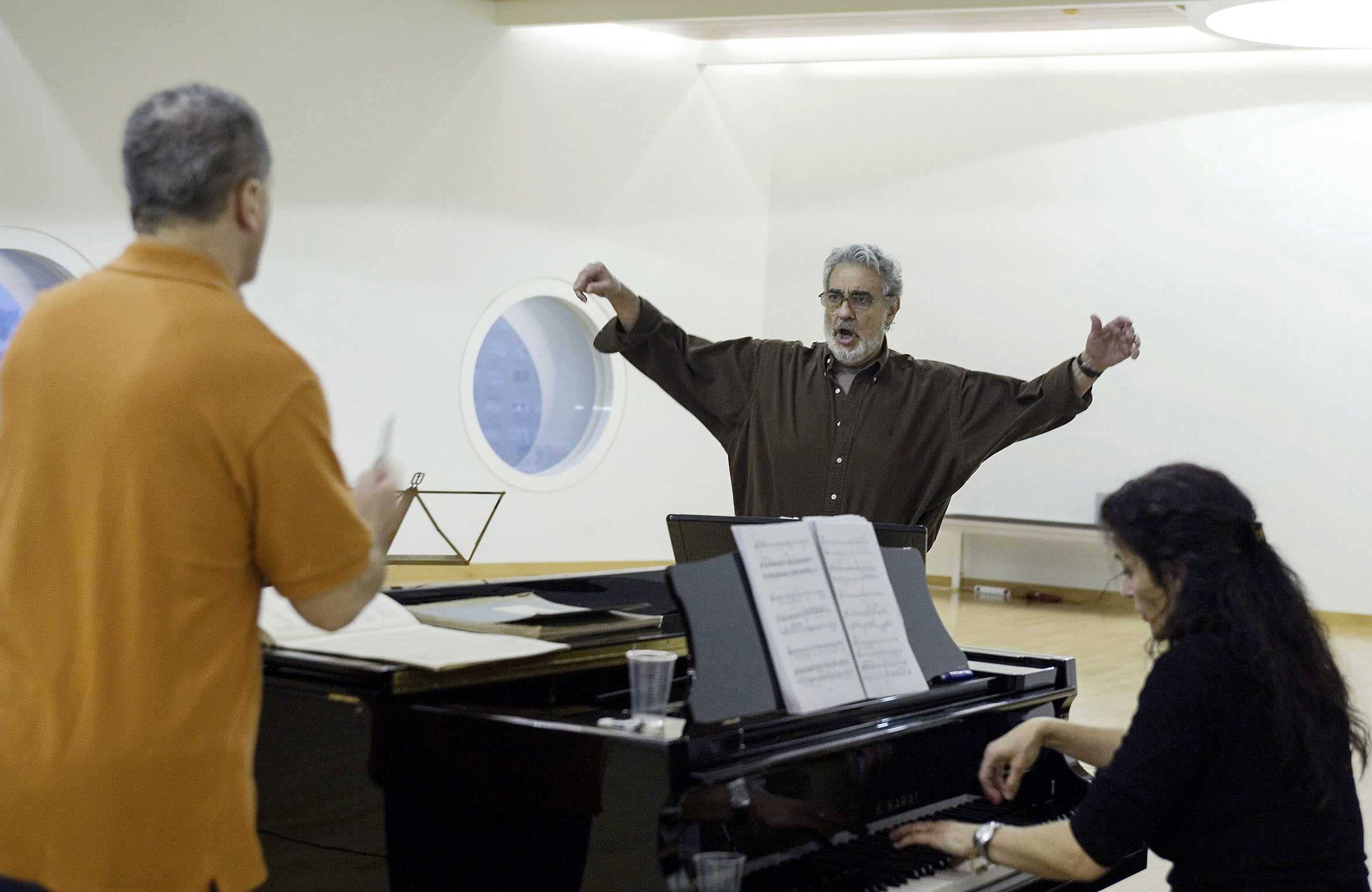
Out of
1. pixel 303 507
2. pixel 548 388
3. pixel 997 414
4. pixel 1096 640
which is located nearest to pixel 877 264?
pixel 997 414

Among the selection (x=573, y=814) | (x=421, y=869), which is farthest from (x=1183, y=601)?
(x=421, y=869)

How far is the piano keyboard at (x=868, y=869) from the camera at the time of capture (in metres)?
2.17

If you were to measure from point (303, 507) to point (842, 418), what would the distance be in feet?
7.36

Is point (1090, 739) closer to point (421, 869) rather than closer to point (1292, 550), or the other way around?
point (421, 869)

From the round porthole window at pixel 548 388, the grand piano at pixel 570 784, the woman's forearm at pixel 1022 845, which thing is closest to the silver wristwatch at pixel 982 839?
the woman's forearm at pixel 1022 845

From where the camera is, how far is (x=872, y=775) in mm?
2326

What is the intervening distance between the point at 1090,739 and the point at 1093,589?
817cm

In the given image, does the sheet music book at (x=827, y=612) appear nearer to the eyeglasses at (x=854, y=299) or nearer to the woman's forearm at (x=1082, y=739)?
the woman's forearm at (x=1082, y=739)

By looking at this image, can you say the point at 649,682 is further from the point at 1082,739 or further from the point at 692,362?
the point at 692,362

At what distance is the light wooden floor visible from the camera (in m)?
6.42

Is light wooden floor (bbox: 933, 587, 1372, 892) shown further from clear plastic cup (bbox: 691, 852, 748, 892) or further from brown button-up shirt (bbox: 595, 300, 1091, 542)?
clear plastic cup (bbox: 691, 852, 748, 892)

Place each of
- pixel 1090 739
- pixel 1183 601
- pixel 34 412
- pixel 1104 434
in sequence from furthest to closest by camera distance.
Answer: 1. pixel 1104 434
2. pixel 1090 739
3. pixel 1183 601
4. pixel 34 412

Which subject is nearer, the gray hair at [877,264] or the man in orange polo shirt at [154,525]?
the man in orange polo shirt at [154,525]

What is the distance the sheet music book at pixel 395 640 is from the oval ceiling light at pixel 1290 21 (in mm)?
6782
